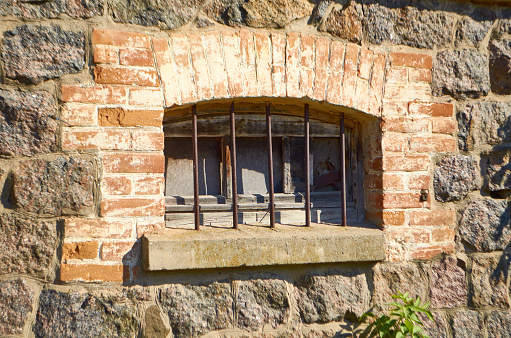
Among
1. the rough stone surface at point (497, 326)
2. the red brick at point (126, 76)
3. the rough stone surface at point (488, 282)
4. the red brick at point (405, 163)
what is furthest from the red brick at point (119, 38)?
the rough stone surface at point (497, 326)

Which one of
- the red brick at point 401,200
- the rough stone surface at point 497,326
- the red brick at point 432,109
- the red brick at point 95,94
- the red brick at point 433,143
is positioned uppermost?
the red brick at point 95,94

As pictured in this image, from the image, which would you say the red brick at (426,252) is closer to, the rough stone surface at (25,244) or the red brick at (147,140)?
the red brick at (147,140)

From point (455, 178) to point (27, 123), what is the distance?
7.39 ft

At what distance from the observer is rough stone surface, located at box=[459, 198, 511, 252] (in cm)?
225

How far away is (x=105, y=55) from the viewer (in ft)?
6.07

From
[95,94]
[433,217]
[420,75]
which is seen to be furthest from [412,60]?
[95,94]

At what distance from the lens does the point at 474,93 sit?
228cm

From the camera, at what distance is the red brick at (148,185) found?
1.87m

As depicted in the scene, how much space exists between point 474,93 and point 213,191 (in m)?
1.65

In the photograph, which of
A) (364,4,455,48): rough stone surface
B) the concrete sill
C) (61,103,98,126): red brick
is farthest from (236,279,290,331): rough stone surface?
(364,4,455,48): rough stone surface

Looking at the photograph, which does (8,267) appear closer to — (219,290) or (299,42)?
(219,290)

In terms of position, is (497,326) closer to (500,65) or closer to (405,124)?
(405,124)

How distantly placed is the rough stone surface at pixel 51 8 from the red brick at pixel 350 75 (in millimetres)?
1271

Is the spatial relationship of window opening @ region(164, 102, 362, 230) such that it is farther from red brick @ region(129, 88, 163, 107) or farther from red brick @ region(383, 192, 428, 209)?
red brick @ region(129, 88, 163, 107)
